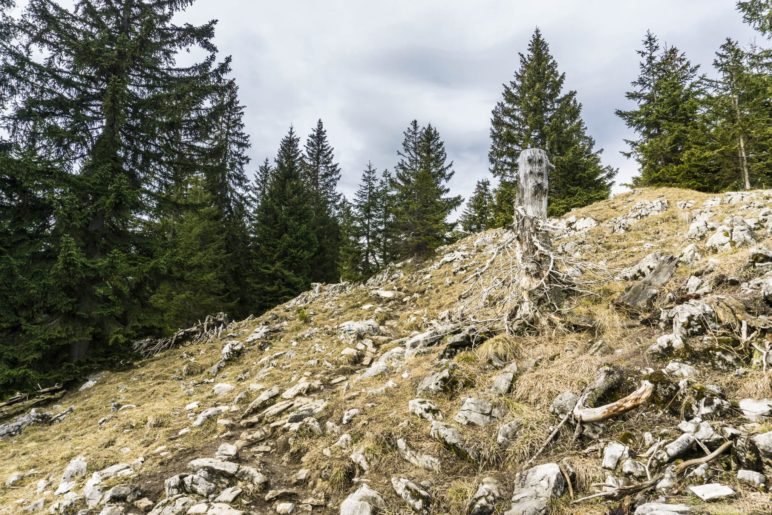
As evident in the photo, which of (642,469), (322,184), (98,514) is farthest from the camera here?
(322,184)

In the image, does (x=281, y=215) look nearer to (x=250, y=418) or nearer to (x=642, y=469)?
(x=250, y=418)

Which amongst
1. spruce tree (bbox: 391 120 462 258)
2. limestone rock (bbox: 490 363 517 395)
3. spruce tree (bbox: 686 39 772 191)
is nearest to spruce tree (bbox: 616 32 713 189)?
spruce tree (bbox: 686 39 772 191)

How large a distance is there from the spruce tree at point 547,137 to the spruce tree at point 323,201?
1321cm

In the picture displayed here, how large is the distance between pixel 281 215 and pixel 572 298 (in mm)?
19653

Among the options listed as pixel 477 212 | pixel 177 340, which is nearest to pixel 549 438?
pixel 177 340

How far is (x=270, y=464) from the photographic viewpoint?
170 inches

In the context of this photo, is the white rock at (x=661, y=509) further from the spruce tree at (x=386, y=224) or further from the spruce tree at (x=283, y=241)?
the spruce tree at (x=283, y=241)

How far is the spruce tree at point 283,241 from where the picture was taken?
21578 millimetres

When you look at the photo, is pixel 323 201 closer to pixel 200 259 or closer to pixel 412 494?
pixel 200 259

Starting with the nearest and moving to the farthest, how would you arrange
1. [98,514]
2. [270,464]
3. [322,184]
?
Result: [98,514]
[270,464]
[322,184]

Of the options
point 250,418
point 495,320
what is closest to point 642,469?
point 495,320

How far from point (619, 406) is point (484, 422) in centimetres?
132

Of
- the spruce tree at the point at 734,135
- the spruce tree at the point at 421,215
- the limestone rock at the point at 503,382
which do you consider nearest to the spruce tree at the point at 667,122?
the spruce tree at the point at 734,135

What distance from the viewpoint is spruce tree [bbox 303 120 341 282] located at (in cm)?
2666
